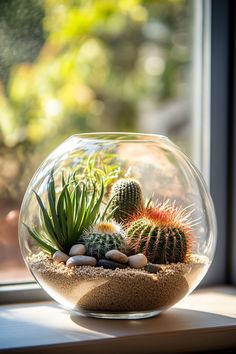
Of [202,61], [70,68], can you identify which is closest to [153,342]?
[202,61]

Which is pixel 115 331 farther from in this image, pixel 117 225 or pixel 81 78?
pixel 81 78

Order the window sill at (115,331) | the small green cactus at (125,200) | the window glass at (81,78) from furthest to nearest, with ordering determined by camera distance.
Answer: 1. the window glass at (81,78)
2. the small green cactus at (125,200)
3. the window sill at (115,331)

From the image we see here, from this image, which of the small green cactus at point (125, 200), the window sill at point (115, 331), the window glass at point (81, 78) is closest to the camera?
Answer: the window sill at point (115, 331)

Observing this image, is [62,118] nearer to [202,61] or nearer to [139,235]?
[202,61]

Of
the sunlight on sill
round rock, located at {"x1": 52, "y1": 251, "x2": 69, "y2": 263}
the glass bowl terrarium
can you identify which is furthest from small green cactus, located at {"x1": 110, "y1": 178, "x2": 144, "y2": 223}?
the sunlight on sill

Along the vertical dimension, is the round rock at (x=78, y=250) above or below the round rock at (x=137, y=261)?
above

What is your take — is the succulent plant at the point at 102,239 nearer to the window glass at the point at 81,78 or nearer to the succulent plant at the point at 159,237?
the succulent plant at the point at 159,237

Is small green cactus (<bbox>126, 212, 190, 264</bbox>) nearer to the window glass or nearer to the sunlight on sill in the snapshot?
the sunlight on sill

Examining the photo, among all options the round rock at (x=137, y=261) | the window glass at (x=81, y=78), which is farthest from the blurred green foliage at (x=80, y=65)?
the round rock at (x=137, y=261)
